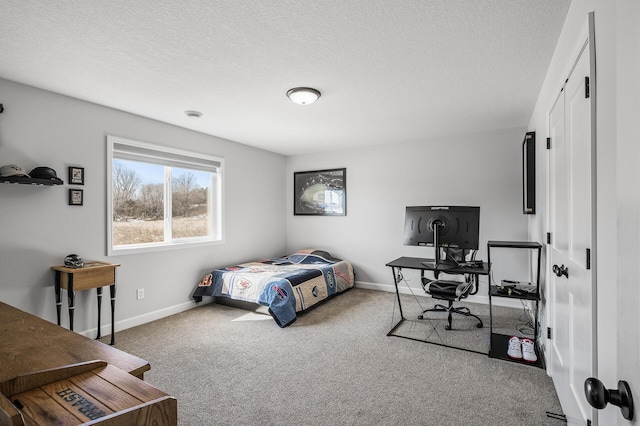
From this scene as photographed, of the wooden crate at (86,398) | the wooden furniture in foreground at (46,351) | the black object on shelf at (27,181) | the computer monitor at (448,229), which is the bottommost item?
the wooden furniture in foreground at (46,351)

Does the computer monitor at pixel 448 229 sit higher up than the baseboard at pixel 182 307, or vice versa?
the computer monitor at pixel 448 229

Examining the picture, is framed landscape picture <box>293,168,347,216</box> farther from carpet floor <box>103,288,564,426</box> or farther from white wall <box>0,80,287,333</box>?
carpet floor <box>103,288,564,426</box>

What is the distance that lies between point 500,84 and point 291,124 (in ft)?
7.33

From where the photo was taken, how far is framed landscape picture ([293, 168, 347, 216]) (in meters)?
5.51

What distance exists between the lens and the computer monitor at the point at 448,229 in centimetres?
314

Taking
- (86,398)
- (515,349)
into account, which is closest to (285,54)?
(86,398)

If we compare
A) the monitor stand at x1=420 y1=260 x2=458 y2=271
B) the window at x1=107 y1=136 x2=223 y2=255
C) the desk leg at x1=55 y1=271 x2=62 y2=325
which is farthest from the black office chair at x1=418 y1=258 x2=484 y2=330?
the desk leg at x1=55 y1=271 x2=62 y2=325

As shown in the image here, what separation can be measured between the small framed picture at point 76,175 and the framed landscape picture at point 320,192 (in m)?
3.34

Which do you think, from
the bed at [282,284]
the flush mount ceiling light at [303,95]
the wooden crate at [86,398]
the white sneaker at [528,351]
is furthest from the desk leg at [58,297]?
the white sneaker at [528,351]

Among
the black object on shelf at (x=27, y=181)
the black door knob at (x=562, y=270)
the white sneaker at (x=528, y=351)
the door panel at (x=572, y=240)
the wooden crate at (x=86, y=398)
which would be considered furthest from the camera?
the white sneaker at (x=528, y=351)

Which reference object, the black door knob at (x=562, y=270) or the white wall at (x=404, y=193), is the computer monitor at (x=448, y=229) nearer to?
the black door knob at (x=562, y=270)

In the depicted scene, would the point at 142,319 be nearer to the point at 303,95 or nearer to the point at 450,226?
the point at 303,95

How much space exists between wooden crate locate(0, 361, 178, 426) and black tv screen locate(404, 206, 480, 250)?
111 inches

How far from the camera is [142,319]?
12.0ft
